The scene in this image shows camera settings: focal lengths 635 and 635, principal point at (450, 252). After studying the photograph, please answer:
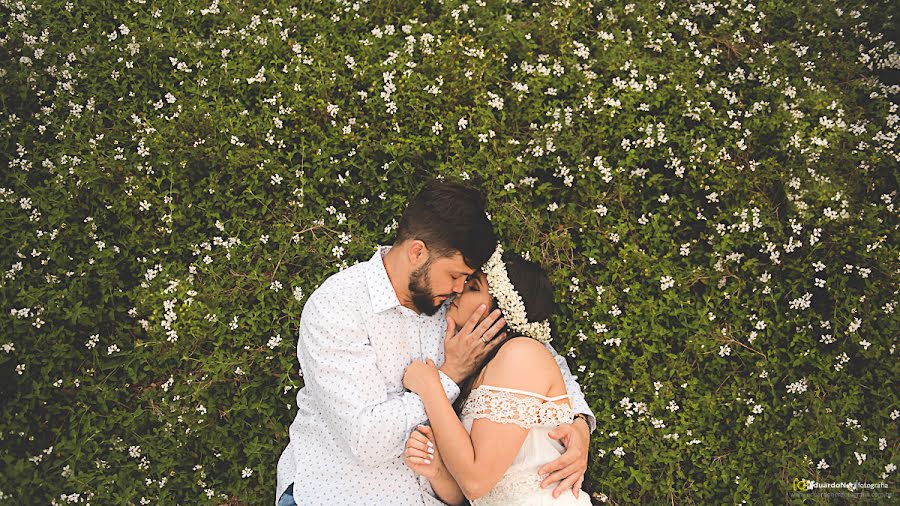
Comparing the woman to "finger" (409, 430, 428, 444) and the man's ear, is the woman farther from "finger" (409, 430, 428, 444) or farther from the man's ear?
the man's ear

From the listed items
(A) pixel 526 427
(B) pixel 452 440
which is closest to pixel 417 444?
(B) pixel 452 440

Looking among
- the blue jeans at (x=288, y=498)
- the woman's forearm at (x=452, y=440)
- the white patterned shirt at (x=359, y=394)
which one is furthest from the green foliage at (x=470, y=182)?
the woman's forearm at (x=452, y=440)

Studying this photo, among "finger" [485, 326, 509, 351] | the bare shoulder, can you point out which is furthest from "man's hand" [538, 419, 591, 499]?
"finger" [485, 326, 509, 351]

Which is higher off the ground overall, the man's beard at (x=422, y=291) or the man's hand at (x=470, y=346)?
the man's beard at (x=422, y=291)

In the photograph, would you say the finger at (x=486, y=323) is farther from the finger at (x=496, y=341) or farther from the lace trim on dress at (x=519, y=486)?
the lace trim on dress at (x=519, y=486)

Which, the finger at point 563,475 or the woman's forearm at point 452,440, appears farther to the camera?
the finger at point 563,475

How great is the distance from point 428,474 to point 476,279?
1.08 meters

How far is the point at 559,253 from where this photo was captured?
4.68 meters

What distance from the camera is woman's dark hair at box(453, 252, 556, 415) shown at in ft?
11.8

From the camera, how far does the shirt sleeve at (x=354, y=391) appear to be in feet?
10.6

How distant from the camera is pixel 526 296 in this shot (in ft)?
11.8

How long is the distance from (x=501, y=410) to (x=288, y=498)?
4.48ft

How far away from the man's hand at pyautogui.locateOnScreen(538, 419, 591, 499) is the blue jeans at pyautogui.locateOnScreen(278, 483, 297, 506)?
1.40 metres

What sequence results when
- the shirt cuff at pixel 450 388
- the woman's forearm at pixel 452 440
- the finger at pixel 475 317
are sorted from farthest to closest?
1. the finger at pixel 475 317
2. the shirt cuff at pixel 450 388
3. the woman's forearm at pixel 452 440
